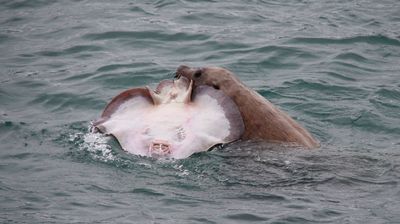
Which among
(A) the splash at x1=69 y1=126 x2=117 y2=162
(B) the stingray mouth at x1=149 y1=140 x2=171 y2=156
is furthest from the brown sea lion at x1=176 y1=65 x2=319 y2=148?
(A) the splash at x1=69 y1=126 x2=117 y2=162

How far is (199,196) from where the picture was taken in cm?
722

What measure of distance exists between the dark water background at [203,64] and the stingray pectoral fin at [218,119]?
0.43 ft

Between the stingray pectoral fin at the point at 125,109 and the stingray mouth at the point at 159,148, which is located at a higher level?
the stingray pectoral fin at the point at 125,109

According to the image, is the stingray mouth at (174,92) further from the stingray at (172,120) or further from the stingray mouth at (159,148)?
the stingray mouth at (159,148)

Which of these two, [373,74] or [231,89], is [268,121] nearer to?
[231,89]

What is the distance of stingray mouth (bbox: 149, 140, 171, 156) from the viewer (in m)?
7.83

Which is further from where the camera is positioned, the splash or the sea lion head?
the sea lion head

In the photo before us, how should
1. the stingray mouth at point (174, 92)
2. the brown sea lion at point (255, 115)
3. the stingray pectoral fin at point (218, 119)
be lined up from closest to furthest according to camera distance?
the stingray pectoral fin at point (218, 119) → the brown sea lion at point (255, 115) → the stingray mouth at point (174, 92)

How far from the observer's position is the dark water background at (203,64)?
7066mm

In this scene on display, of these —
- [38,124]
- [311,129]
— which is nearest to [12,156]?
[38,124]

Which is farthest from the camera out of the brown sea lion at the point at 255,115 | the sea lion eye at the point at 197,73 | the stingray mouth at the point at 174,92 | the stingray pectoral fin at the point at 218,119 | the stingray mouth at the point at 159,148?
the sea lion eye at the point at 197,73

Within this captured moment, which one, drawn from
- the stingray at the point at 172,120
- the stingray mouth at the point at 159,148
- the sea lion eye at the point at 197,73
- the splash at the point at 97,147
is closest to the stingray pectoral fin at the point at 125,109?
the stingray at the point at 172,120

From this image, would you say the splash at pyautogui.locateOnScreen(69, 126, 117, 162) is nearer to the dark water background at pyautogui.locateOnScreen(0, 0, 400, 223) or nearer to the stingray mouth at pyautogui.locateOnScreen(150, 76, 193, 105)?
the dark water background at pyautogui.locateOnScreen(0, 0, 400, 223)

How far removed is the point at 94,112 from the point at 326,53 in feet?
14.0
